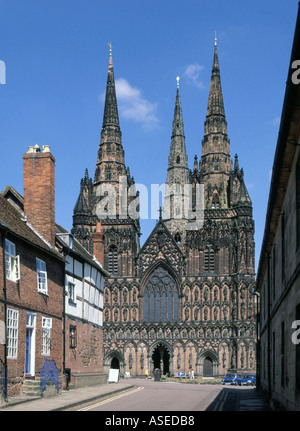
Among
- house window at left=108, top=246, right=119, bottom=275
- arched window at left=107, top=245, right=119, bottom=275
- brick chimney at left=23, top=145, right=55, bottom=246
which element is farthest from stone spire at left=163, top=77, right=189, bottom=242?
brick chimney at left=23, top=145, right=55, bottom=246

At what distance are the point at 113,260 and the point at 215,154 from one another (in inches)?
696

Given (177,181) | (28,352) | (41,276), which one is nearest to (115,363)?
(177,181)

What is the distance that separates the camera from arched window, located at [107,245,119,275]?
74.7m

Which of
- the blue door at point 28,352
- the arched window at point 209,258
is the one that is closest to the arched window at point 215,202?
the arched window at point 209,258

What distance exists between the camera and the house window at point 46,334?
24.4 m

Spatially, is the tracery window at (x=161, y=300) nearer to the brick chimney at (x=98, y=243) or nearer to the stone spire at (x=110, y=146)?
the stone spire at (x=110, y=146)

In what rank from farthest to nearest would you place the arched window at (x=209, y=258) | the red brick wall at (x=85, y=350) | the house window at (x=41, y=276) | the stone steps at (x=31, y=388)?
the arched window at (x=209, y=258)
the red brick wall at (x=85, y=350)
the house window at (x=41, y=276)
the stone steps at (x=31, y=388)

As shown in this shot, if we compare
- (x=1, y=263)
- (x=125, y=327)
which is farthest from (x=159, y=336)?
(x=1, y=263)

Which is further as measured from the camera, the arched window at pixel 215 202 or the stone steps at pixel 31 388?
the arched window at pixel 215 202

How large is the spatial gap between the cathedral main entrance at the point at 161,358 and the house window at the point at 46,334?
49.2 m

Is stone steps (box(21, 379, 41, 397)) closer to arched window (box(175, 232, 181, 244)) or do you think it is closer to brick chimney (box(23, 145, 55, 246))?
brick chimney (box(23, 145, 55, 246))

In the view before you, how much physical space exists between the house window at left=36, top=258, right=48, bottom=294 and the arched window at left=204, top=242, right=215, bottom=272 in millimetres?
50044
